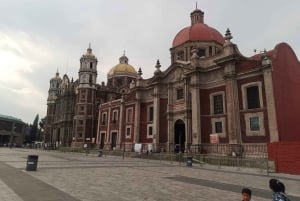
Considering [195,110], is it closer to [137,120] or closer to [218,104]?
[218,104]

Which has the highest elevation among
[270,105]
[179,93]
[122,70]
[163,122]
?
[122,70]

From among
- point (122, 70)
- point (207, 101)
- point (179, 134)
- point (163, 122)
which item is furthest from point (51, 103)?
point (207, 101)

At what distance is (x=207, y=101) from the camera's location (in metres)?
30.8

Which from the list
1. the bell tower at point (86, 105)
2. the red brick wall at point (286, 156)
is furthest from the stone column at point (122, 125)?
the red brick wall at point (286, 156)

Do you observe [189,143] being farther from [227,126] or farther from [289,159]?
[289,159]

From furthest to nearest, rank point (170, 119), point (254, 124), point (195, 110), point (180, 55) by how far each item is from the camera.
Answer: point (180, 55) < point (170, 119) < point (195, 110) < point (254, 124)

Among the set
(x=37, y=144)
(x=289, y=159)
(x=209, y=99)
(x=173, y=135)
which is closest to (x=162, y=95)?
(x=173, y=135)

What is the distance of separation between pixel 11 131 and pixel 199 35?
3661 inches

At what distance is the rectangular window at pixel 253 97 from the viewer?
25.9m

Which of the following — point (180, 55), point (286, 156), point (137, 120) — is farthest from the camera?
point (137, 120)

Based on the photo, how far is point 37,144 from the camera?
83500 mm

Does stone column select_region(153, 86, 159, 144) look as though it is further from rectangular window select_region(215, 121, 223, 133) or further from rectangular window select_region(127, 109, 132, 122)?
rectangular window select_region(215, 121, 223, 133)

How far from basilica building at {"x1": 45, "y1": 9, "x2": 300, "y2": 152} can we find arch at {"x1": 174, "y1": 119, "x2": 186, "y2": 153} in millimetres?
40

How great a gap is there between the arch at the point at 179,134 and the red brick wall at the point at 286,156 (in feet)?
51.7
